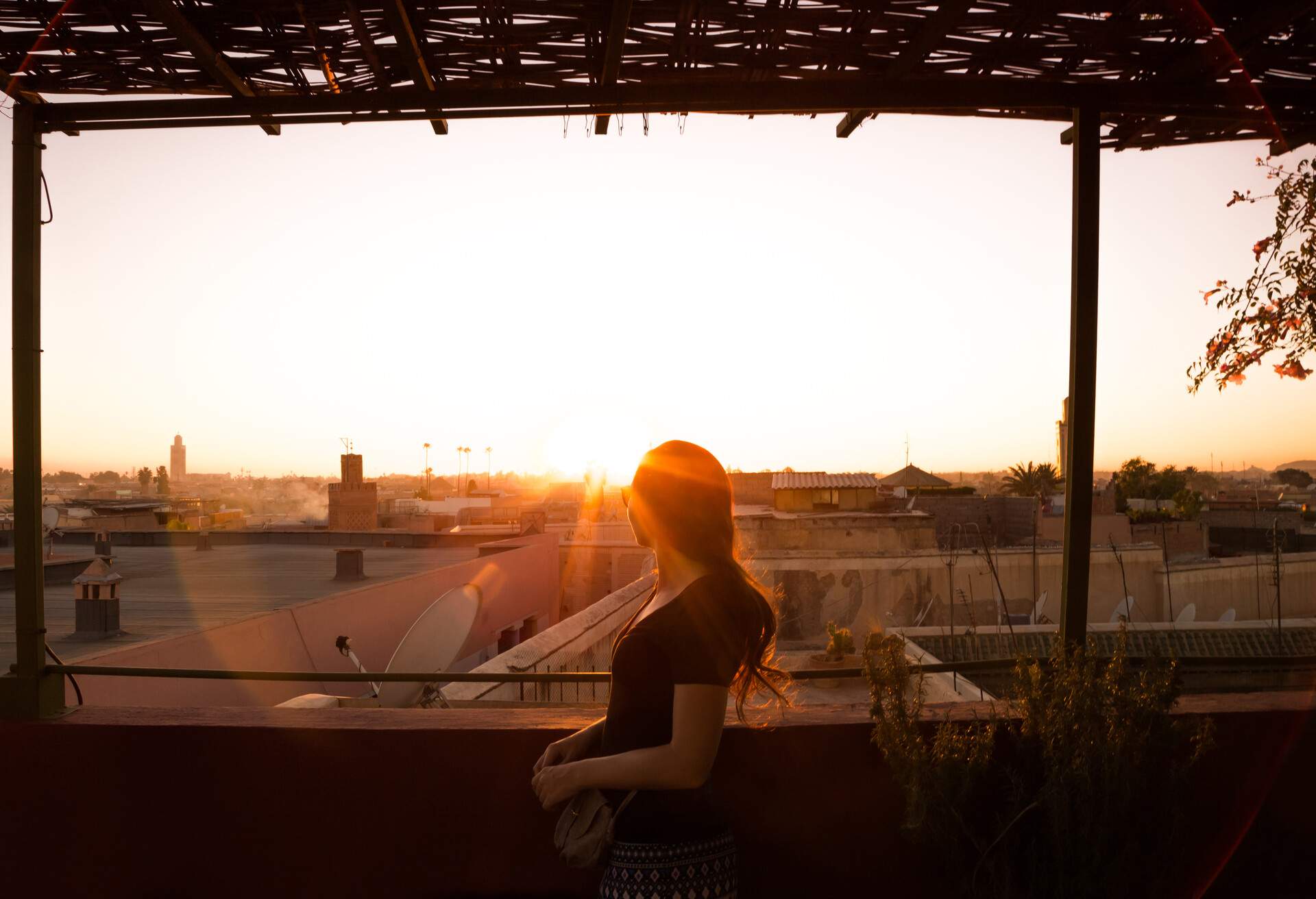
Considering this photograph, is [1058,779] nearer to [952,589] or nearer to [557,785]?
[557,785]

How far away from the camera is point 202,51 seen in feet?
8.21

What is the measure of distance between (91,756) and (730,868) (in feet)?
6.61

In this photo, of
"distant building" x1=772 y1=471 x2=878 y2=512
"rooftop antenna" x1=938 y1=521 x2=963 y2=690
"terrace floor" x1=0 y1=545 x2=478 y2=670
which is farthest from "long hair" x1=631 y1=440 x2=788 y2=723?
"distant building" x1=772 y1=471 x2=878 y2=512

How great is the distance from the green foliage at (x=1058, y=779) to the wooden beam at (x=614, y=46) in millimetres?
1759

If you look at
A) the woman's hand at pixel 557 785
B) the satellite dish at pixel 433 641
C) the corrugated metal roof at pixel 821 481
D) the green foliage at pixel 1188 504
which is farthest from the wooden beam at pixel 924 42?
the green foliage at pixel 1188 504

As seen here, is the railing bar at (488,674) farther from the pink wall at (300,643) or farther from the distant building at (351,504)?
the distant building at (351,504)

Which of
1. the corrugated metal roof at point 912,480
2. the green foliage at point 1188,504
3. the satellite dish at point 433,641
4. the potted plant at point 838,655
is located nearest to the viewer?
the satellite dish at point 433,641

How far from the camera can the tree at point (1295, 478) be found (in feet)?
290

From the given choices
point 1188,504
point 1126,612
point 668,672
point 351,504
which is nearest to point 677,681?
point 668,672

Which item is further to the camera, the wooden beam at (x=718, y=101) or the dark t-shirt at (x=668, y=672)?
the wooden beam at (x=718, y=101)

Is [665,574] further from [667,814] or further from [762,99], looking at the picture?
[762,99]

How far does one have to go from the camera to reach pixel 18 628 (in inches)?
109

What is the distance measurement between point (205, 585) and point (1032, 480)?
6063 cm

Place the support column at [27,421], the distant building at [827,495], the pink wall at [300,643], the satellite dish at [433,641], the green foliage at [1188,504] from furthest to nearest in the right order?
the green foliage at [1188,504] → the distant building at [827,495] → the pink wall at [300,643] → the satellite dish at [433,641] → the support column at [27,421]
